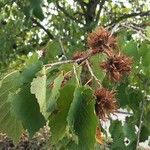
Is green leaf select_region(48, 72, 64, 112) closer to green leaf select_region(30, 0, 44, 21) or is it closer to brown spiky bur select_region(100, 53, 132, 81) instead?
brown spiky bur select_region(100, 53, 132, 81)

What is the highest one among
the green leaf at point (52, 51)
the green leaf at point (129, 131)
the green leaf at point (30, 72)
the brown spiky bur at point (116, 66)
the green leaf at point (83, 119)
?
the green leaf at point (30, 72)

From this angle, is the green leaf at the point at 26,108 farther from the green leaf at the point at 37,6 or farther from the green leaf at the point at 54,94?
the green leaf at the point at 37,6

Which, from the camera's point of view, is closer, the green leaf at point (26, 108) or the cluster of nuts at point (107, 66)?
the cluster of nuts at point (107, 66)

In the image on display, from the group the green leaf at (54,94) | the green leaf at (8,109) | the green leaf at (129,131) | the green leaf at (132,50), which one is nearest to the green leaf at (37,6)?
the green leaf at (129,131)

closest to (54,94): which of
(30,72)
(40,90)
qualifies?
(40,90)

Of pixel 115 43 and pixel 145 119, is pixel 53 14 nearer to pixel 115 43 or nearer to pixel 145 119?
pixel 145 119

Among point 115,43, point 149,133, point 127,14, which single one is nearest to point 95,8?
point 127,14

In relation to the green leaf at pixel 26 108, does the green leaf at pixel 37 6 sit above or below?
above
